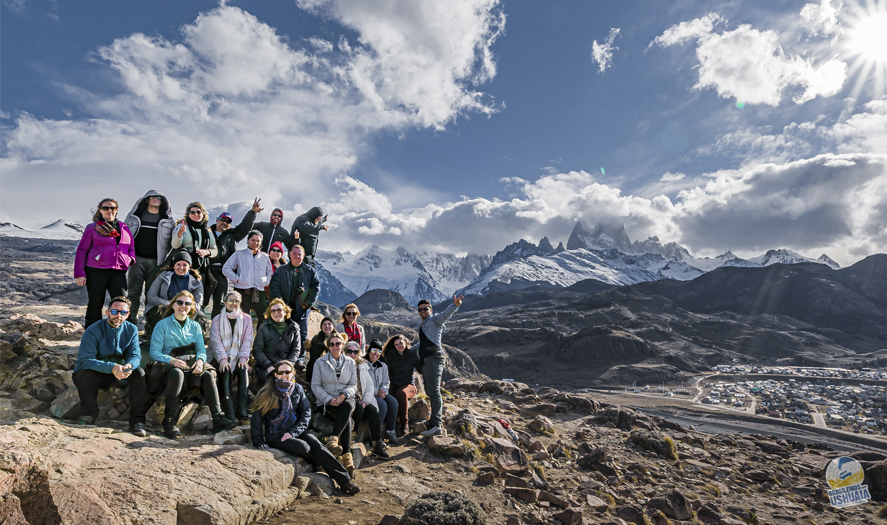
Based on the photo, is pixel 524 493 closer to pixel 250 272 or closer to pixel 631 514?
pixel 631 514

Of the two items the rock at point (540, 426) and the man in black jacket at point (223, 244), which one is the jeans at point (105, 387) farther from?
the rock at point (540, 426)

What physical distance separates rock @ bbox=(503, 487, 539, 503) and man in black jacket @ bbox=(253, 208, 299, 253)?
30.6 feet

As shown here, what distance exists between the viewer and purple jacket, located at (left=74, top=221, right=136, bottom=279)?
7910mm

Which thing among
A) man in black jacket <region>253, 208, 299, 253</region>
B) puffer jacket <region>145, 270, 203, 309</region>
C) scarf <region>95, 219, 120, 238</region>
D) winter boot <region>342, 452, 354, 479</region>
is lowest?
winter boot <region>342, 452, 354, 479</region>

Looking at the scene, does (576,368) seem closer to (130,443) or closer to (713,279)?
(130,443)

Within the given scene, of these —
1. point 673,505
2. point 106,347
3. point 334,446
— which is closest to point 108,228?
point 106,347

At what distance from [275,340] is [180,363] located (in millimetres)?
1675

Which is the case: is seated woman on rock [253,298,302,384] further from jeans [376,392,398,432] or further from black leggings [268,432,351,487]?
jeans [376,392,398,432]

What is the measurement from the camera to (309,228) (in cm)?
1285

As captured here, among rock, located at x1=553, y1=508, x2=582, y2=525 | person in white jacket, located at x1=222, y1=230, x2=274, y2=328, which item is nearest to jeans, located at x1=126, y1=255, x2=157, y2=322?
person in white jacket, located at x1=222, y1=230, x2=274, y2=328

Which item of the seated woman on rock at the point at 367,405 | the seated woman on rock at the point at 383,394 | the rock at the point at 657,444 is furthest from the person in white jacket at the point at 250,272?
the rock at the point at 657,444

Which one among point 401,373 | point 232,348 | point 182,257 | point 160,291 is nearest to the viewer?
point 232,348

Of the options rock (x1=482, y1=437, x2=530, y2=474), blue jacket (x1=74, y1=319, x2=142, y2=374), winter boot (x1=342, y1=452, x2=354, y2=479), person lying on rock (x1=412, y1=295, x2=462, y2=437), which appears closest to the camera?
blue jacket (x1=74, y1=319, x2=142, y2=374)

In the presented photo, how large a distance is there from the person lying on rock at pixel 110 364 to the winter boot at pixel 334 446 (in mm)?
3029
